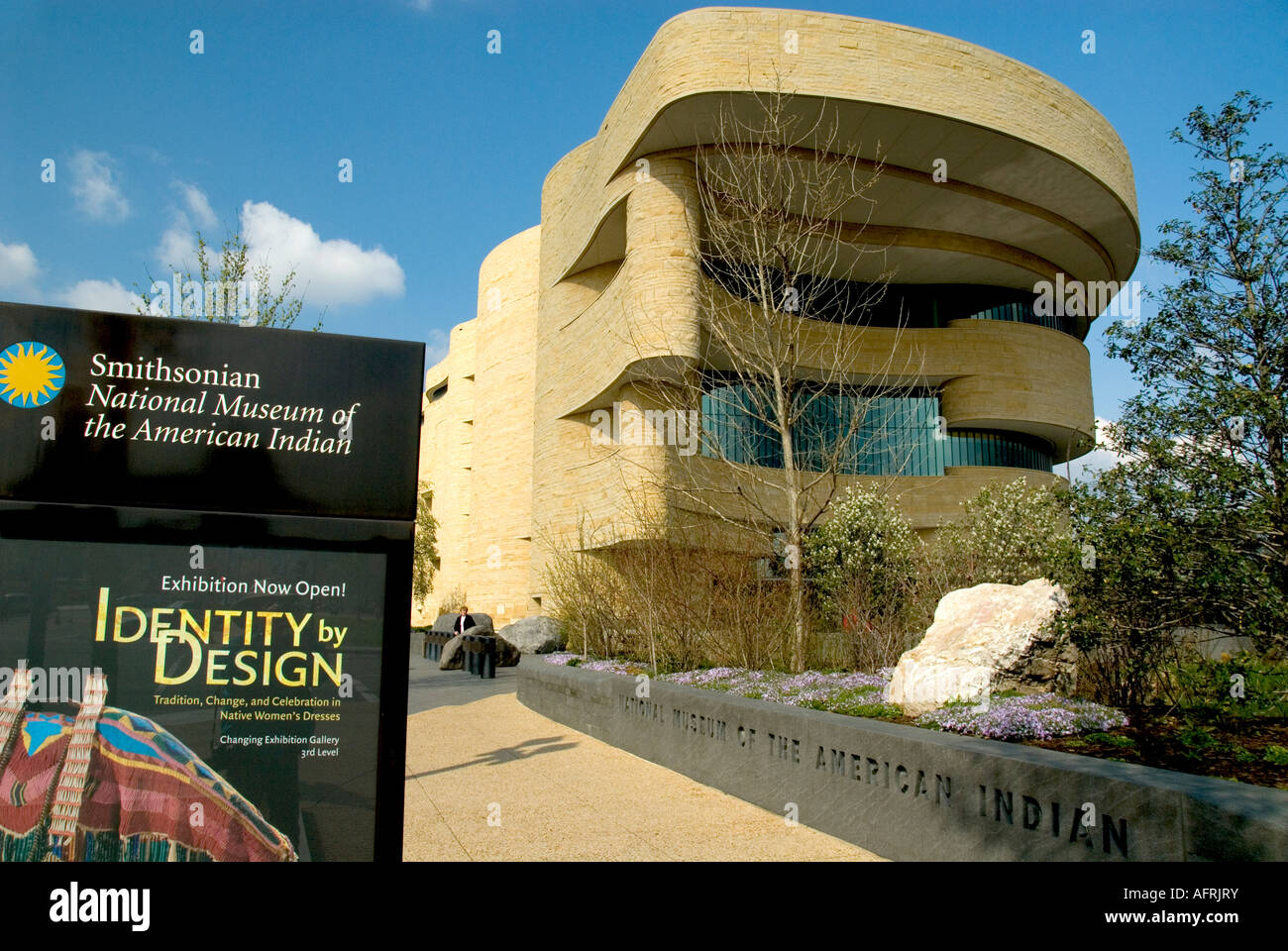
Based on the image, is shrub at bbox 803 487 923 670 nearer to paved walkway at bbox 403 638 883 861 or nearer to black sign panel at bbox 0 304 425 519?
paved walkway at bbox 403 638 883 861

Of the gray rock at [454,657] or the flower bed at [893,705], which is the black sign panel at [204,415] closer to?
the flower bed at [893,705]

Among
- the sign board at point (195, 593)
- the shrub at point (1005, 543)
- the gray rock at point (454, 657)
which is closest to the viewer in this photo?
the sign board at point (195, 593)

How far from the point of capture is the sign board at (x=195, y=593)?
118 inches

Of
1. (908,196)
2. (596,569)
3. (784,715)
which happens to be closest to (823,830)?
(784,715)

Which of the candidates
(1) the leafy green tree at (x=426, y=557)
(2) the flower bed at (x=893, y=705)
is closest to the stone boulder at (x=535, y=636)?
(2) the flower bed at (x=893, y=705)

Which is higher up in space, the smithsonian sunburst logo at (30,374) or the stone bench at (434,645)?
the smithsonian sunburst logo at (30,374)

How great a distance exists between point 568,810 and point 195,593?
483 centimetres

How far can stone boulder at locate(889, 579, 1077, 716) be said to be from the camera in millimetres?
7238

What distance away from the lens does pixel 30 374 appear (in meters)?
3.09

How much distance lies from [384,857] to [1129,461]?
5.85m

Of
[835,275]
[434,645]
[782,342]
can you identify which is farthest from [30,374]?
[835,275]

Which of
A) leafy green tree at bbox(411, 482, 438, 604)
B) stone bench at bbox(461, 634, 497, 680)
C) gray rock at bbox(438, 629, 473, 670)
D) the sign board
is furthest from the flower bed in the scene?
leafy green tree at bbox(411, 482, 438, 604)

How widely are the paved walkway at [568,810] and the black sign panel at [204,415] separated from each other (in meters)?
3.60

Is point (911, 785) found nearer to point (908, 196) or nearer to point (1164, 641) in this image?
point (1164, 641)
